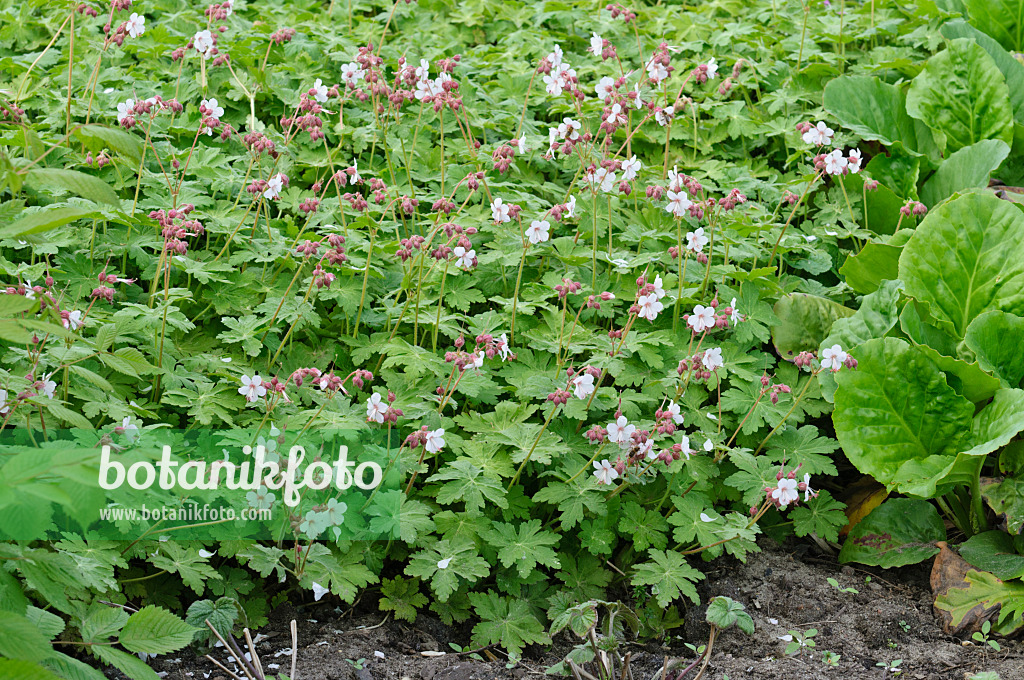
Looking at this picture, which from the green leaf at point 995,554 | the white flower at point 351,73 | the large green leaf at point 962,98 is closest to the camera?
the green leaf at point 995,554

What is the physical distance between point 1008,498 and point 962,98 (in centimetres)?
210

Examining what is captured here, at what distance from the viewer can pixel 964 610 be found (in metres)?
2.55

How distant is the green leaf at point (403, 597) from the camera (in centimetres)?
248

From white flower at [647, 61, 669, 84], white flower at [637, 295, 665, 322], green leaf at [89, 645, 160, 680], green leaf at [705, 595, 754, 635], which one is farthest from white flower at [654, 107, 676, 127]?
green leaf at [89, 645, 160, 680]

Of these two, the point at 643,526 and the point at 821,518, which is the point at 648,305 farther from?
the point at 821,518

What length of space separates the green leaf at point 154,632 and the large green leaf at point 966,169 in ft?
11.5

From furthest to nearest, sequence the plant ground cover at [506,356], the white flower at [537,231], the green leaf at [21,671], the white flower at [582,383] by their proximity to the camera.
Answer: the white flower at [537,231]
the white flower at [582,383]
the plant ground cover at [506,356]
the green leaf at [21,671]

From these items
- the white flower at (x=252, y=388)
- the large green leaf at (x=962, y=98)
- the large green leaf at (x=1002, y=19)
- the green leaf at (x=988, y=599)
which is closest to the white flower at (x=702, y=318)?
the green leaf at (x=988, y=599)

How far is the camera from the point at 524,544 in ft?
8.30

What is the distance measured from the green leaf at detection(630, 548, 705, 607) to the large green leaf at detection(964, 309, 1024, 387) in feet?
4.05

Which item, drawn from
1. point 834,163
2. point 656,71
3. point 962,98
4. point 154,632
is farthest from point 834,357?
point 154,632

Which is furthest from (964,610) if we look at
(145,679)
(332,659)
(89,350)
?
(89,350)

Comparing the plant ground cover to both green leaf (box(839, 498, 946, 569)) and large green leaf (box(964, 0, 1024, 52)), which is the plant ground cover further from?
large green leaf (box(964, 0, 1024, 52))

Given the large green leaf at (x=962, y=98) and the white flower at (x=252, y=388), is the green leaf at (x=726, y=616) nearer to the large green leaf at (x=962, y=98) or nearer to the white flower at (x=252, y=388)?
the white flower at (x=252, y=388)
